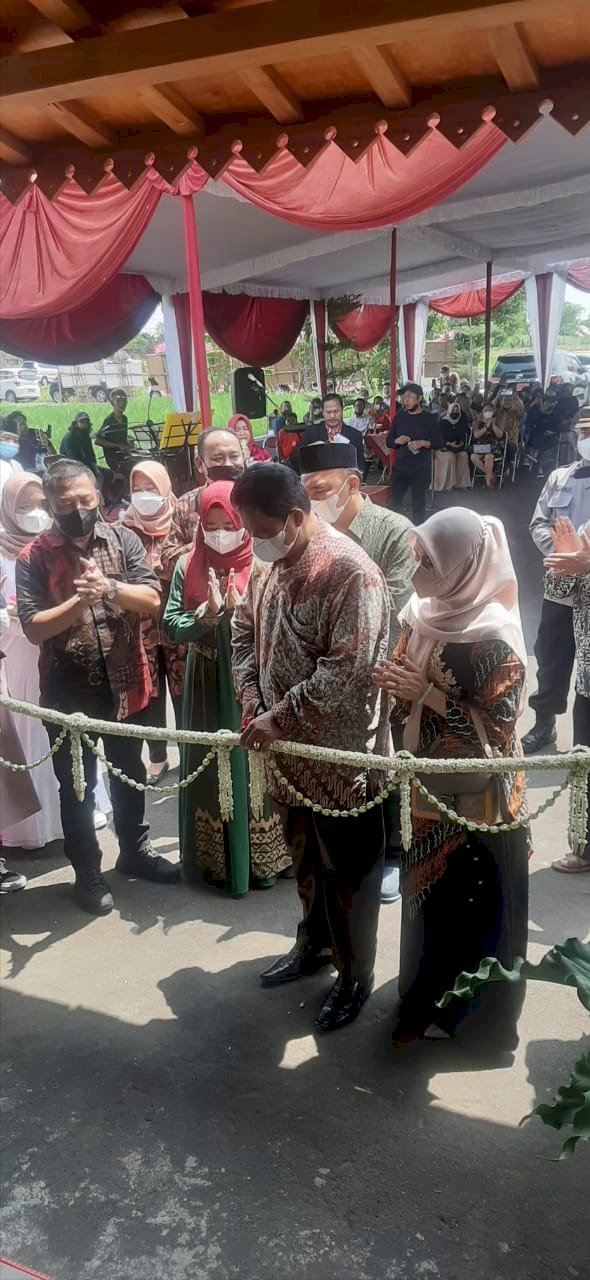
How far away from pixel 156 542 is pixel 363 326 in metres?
11.7

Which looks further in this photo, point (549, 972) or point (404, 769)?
point (404, 769)

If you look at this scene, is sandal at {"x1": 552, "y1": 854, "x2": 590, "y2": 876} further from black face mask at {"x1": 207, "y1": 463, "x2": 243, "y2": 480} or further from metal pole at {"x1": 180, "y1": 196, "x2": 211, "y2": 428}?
metal pole at {"x1": 180, "y1": 196, "x2": 211, "y2": 428}

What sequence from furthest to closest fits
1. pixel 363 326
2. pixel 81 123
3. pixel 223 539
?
pixel 363 326 < pixel 223 539 < pixel 81 123

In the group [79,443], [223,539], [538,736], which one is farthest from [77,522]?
[79,443]

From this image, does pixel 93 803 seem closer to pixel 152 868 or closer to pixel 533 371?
pixel 152 868

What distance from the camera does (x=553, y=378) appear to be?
17359 mm

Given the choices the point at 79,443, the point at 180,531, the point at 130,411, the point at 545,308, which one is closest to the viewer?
the point at 180,531

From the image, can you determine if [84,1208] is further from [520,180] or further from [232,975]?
[520,180]

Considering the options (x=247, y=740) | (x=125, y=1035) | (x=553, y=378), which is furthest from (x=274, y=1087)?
(x=553, y=378)

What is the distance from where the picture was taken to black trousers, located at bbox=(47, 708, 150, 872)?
3.31 meters

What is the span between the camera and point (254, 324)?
12.3 m

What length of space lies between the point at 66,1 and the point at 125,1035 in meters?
2.86

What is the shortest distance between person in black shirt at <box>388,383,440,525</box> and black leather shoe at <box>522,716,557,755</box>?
2.67 m

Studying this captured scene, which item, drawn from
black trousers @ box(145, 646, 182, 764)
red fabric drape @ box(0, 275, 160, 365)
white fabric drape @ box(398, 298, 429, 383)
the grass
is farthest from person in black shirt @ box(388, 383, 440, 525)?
white fabric drape @ box(398, 298, 429, 383)
